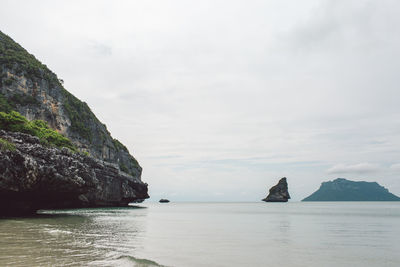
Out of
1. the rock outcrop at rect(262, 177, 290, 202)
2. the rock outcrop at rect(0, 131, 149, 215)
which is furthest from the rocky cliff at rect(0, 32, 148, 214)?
the rock outcrop at rect(262, 177, 290, 202)

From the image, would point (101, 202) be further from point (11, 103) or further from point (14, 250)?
point (14, 250)

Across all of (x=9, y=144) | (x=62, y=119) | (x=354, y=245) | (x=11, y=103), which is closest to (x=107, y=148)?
(x=62, y=119)

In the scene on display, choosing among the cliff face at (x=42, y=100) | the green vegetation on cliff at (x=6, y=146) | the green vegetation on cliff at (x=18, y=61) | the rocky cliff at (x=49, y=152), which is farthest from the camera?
the green vegetation on cliff at (x=18, y=61)

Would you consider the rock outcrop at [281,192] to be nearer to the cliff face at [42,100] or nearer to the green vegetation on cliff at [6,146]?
the cliff face at [42,100]

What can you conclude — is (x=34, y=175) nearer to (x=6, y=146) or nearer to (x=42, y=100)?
(x=6, y=146)

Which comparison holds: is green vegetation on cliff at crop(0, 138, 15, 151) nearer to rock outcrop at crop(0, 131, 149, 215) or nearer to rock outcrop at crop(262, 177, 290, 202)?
rock outcrop at crop(0, 131, 149, 215)

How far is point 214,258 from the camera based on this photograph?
39.1ft

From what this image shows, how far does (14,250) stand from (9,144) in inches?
611

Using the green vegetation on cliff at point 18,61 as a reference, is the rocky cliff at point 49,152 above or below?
below

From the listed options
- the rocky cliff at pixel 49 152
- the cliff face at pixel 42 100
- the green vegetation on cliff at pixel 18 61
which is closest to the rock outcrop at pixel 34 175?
the rocky cliff at pixel 49 152

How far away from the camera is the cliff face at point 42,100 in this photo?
70375 mm

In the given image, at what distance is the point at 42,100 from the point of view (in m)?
74.2

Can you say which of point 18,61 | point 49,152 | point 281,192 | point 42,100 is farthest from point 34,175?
point 281,192

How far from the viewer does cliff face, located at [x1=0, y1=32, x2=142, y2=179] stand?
70375 mm
